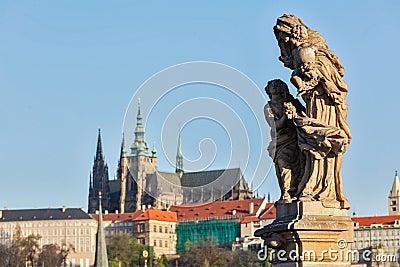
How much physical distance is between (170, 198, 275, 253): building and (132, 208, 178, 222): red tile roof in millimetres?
2126

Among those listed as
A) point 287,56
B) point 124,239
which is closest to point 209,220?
point 124,239

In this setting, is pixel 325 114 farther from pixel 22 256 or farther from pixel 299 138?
pixel 22 256

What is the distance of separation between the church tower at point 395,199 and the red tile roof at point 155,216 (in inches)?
1733

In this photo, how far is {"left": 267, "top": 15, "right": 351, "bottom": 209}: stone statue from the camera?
775 cm

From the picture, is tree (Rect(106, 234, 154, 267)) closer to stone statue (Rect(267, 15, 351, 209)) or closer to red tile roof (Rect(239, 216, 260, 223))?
red tile roof (Rect(239, 216, 260, 223))

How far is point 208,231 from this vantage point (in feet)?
614

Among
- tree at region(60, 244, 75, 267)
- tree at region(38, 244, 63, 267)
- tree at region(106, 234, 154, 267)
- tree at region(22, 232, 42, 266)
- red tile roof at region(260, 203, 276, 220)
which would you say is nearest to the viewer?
tree at region(106, 234, 154, 267)

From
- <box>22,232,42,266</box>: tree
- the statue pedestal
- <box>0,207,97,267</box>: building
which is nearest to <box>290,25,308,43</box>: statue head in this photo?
the statue pedestal

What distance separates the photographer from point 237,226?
7224 inches

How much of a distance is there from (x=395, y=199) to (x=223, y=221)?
31.9 m

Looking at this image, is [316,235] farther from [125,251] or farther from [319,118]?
[125,251]

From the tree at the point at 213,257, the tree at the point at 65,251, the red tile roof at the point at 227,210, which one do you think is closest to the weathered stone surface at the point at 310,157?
the tree at the point at 213,257

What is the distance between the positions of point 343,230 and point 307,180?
1.63 ft

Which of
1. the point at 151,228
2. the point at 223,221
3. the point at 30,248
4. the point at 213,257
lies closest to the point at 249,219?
the point at 223,221
